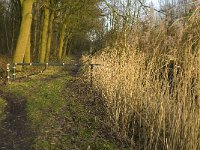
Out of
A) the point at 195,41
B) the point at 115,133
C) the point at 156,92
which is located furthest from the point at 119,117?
the point at 195,41

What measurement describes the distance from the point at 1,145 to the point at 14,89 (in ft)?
22.9

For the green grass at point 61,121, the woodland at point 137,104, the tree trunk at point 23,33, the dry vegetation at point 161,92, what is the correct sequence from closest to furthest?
the dry vegetation at point 161,92 → the woodland at point 137,104 → the green grass at point 61,121 → the tree trunk at point 23,33

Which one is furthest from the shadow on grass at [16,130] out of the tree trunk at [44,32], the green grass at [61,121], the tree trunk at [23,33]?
the tree trunk at [44,32]

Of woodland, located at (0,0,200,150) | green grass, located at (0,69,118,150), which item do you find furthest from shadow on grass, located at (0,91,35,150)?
green grass, located at (0,69,118,150)

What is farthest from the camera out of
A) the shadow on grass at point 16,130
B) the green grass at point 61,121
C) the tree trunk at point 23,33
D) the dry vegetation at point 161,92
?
the tree trunk at point 23,33

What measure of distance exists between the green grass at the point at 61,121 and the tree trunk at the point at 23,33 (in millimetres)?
4597

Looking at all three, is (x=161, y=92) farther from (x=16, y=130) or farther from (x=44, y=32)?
(x=44, y=32)

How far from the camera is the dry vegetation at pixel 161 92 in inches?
221

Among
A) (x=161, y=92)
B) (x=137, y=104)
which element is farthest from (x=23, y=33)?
(x=161, y=92)

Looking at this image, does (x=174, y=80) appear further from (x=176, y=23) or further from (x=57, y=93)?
(x=57, y=93)

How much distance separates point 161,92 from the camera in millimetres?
6586

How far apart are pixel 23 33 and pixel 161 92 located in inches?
483

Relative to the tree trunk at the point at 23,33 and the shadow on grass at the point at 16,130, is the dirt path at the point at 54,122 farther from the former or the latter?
the tree trunk at the point at 23,33

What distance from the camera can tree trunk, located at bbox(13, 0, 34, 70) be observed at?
17.7m
